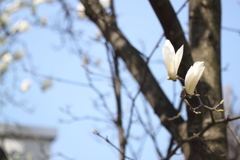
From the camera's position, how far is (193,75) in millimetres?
756

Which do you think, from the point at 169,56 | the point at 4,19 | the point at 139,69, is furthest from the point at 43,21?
the point at 169,56

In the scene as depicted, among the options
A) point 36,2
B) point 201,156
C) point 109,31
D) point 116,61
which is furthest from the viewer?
point 36,2

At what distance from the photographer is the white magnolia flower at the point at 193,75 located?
75 cm

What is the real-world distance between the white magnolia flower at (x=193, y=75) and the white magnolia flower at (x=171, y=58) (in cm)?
3

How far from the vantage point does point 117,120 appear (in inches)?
70.6

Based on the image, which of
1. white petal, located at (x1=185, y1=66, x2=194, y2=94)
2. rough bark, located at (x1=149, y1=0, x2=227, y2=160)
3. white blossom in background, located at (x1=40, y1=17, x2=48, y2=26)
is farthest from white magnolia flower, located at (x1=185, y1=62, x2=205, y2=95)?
white blossom in background, located at (x1=40, y1=17, x2=48, y2=26)

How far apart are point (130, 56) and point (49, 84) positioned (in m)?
2.29

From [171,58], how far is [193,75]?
60 mm

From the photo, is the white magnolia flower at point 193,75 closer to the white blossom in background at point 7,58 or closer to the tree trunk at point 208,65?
the tree trunk at point 208,65

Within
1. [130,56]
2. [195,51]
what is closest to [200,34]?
[195,51]

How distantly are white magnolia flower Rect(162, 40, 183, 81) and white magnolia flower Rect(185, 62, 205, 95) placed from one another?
0.03 meters

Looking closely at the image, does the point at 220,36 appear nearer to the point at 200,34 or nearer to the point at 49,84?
the point at 200,34

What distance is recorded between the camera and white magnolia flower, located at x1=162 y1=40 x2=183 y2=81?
0.76m

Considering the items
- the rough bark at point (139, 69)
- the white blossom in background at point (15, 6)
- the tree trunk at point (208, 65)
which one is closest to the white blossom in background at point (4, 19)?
the white blossom in background at point (15, 6)
